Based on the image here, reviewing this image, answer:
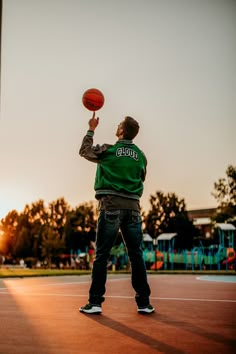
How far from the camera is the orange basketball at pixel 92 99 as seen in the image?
208 inches

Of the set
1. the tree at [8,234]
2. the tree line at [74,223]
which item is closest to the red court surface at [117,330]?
the tree line at [74,223]

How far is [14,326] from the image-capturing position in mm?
3322

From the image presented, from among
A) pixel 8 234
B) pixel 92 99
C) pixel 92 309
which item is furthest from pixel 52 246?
pixel 92 309

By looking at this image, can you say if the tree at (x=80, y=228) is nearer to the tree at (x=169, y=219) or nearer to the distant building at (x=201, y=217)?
the tree at (x=169, y=219)

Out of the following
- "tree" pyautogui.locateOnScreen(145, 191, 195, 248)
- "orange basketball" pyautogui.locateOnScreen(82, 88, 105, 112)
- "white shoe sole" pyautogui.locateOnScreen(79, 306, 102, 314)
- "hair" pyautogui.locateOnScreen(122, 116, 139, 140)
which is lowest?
"white shoe sole" pyautogui.locateOnScreen(79, 306, 102, 314)

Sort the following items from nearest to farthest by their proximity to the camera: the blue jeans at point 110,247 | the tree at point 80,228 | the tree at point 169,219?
1. the blue jeans at point 110,247
2. the tree at point 169,219
3. the tree at point 80,228

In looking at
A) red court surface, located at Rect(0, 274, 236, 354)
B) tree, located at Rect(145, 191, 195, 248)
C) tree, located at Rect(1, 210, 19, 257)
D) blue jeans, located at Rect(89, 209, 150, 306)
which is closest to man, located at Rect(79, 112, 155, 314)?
blue jeans, located at Rect(89, 209, 150, 306)

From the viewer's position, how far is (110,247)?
4281 mm

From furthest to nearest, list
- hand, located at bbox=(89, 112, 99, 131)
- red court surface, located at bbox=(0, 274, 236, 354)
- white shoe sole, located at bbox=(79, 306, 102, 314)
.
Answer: hand, located at bbox=(89, 112, 99, 131) → white shoe sole, located at bbox=(79, 306, 102, 314) → red court surface, located at bbox=(0, 274, 236, 354)

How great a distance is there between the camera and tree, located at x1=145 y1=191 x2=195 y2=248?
188 feet

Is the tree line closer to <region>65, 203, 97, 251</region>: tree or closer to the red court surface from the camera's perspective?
<region>65, 203, 97, 251</region>: tree

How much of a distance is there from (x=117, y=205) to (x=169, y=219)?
56052 mm

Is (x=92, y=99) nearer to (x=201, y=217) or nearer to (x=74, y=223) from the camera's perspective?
(x=74, y=223)

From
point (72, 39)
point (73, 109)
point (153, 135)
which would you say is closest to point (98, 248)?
point (72, 39)
